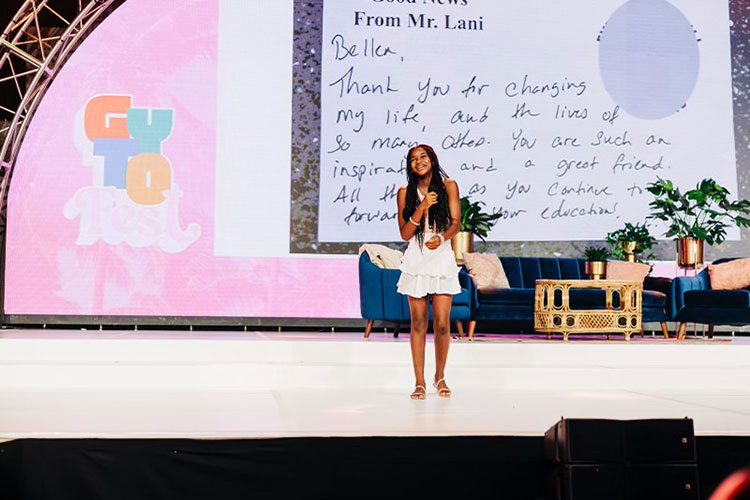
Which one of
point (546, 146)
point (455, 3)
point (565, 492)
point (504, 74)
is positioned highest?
point (455, 3)

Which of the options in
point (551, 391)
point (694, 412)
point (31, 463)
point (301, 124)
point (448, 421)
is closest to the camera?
point (31, 463)

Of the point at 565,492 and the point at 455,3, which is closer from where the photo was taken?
the point at 565,492

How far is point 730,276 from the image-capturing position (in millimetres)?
7965

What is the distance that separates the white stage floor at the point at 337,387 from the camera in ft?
12.8

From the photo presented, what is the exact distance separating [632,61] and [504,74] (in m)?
1.27

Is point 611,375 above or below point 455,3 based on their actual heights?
below

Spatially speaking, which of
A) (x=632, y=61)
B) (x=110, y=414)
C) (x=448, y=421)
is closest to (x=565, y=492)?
(x=448, y=421)

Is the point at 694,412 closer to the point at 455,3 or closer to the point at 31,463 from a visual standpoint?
the point at 31,463

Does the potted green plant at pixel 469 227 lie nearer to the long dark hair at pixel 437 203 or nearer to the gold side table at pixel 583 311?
the gold side table at pixel 583 311

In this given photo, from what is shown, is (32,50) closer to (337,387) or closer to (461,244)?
(461,244)

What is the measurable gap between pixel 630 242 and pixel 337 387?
3.62m

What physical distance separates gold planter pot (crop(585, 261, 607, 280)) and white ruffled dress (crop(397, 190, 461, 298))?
327 cm

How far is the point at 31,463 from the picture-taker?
3.24 meters

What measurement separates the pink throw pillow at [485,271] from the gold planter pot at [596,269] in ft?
2.28
